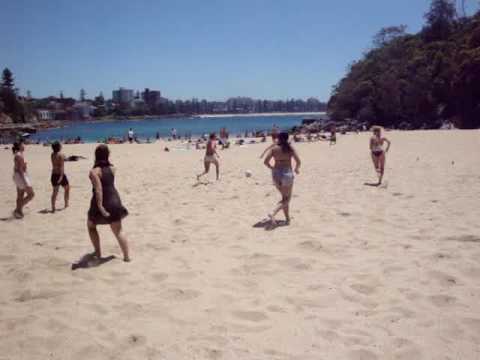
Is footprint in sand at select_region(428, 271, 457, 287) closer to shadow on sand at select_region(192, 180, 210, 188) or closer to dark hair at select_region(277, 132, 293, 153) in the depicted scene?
dark hair at select_region(277, 132, 293, 153)

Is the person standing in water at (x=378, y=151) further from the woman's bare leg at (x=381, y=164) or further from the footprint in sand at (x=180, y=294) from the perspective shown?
the footprint in sand at (x=180, y=294)

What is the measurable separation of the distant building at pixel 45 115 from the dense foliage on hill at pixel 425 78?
11404cm

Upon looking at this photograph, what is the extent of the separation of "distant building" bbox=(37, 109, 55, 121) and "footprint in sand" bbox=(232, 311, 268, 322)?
477 feet

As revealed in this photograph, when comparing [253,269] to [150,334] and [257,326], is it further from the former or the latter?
[150,334]

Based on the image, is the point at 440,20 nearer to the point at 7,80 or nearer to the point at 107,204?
the point at 107,204

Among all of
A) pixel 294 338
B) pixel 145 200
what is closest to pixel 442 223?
pixel 294 338

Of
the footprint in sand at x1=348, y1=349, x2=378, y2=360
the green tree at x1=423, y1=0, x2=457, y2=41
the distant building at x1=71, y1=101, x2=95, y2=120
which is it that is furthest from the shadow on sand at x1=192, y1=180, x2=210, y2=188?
the distant building at x1=71, y1=101, x2=95, y2=120

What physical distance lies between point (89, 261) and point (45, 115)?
153 meters

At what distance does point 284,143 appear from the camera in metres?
6.20

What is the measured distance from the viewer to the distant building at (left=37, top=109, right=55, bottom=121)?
133250 millimetres

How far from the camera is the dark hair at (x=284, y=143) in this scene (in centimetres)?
616

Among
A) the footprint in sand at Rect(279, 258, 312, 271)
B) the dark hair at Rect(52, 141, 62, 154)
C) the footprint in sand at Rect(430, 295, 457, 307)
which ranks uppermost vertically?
the dark hair at Rect(52, 141, 62, 154)

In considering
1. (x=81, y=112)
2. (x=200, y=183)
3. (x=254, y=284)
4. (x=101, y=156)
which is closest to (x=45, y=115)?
(x=81, y=112)

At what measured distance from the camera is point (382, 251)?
4.62 metres
